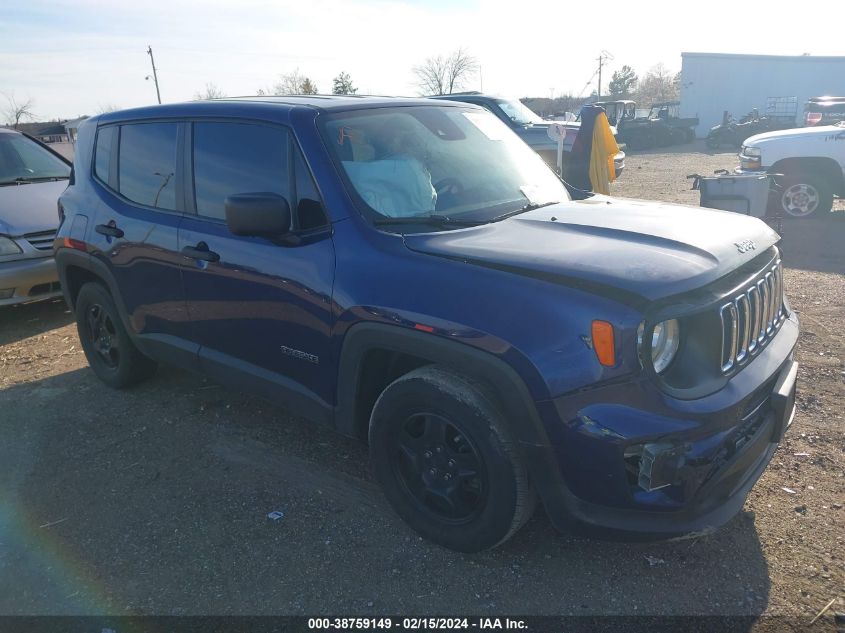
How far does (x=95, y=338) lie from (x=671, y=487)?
4.25 meters

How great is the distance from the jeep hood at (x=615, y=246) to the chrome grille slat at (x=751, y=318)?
0.13 meters

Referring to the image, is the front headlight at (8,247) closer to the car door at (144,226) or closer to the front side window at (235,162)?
the car door at (144,226)

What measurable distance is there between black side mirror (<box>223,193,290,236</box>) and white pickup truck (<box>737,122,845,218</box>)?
9.03 metres

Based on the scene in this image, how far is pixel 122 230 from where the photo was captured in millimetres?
4148

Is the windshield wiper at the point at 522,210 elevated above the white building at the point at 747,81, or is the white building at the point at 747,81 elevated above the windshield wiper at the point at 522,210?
the white building at the point at 747,81

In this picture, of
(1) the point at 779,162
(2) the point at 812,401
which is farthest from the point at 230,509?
(1) the point at 779,162

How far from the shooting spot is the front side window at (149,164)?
12.8 feet

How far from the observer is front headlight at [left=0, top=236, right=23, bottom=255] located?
6.20m

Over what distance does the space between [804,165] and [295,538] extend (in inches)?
394

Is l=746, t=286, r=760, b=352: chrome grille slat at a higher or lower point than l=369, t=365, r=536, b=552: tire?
higher

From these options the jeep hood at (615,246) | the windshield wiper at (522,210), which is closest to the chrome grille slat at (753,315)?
the jeep hood at (615,246)

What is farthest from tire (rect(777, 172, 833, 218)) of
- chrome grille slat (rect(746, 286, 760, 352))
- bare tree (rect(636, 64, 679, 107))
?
bare tree (rect(636, 64, 679, 107))

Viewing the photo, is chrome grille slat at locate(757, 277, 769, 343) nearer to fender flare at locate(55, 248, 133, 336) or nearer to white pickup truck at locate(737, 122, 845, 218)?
fender flare at locate(55, 248, 133, 336)

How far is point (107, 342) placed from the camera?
15.9 ft
